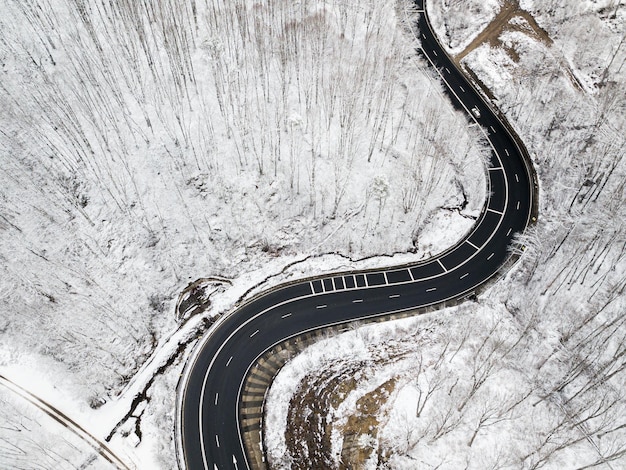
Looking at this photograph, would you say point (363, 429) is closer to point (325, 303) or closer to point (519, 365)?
point (325, 303)

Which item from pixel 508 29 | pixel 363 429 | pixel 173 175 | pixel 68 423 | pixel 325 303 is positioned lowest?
pixel 363 429

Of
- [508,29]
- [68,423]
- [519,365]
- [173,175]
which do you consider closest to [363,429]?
[519,365]

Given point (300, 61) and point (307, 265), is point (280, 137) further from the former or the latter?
point (307, 265)

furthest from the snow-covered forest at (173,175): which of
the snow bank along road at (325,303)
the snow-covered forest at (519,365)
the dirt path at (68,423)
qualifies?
the snow-covered forest at (519,365)

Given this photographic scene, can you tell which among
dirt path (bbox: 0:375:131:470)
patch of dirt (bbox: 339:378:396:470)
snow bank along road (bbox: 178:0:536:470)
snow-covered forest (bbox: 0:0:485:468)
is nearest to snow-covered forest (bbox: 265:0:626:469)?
patch of dirt (bbox: 339:378:396:470)

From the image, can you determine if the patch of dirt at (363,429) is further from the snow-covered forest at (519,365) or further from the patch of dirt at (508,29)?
the patch of dirt at (508,29)

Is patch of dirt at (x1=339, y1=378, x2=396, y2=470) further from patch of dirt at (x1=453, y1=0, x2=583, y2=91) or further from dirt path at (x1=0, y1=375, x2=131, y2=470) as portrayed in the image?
patch of dirt at (x1=453, y1=0, x2=583, y2=91)
